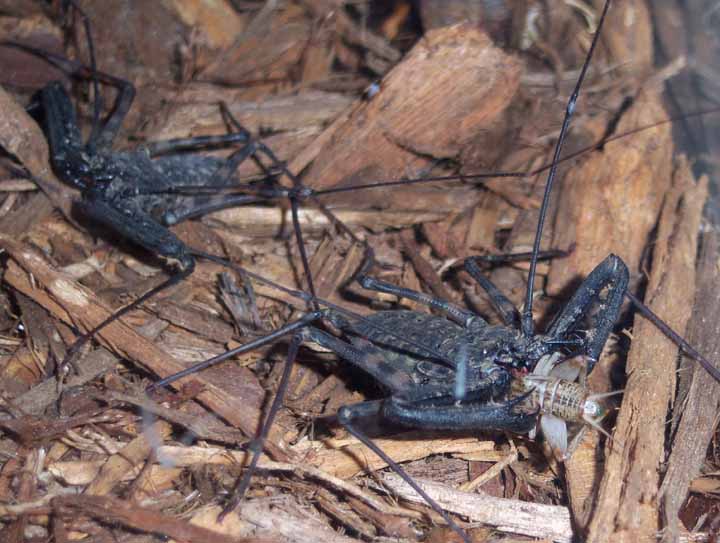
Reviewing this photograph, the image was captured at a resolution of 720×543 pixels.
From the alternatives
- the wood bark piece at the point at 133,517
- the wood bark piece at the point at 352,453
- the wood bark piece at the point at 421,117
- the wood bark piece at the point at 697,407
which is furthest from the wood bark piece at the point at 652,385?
the wood bark piece at the point at 133,517

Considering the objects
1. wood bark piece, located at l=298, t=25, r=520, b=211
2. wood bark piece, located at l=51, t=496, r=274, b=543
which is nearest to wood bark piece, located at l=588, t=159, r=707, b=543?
wood bark piece, located at l=298, t=25, r=520, b=211

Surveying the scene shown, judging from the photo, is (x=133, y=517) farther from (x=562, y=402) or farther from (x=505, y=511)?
(x=562, y=402)

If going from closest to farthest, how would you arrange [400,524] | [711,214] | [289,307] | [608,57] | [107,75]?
1. [400,524]
2. [289,307]
3. [711,214]
4. [107,75]
5. [608,57]

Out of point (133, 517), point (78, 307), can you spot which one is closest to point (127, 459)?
point (133, 517)

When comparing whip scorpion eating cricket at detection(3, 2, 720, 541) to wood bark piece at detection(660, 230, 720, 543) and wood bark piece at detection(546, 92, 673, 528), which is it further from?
wood bark piece at detection(546, 92, 673, 528)

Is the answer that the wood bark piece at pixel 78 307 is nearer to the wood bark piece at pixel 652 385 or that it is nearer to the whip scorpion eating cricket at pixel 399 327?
the whip scorpion eating cricket at pixel 399 327

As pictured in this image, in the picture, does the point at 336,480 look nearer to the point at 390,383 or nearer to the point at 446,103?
the point at 390,383

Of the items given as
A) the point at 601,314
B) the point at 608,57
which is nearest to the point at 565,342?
the point at 601,314
